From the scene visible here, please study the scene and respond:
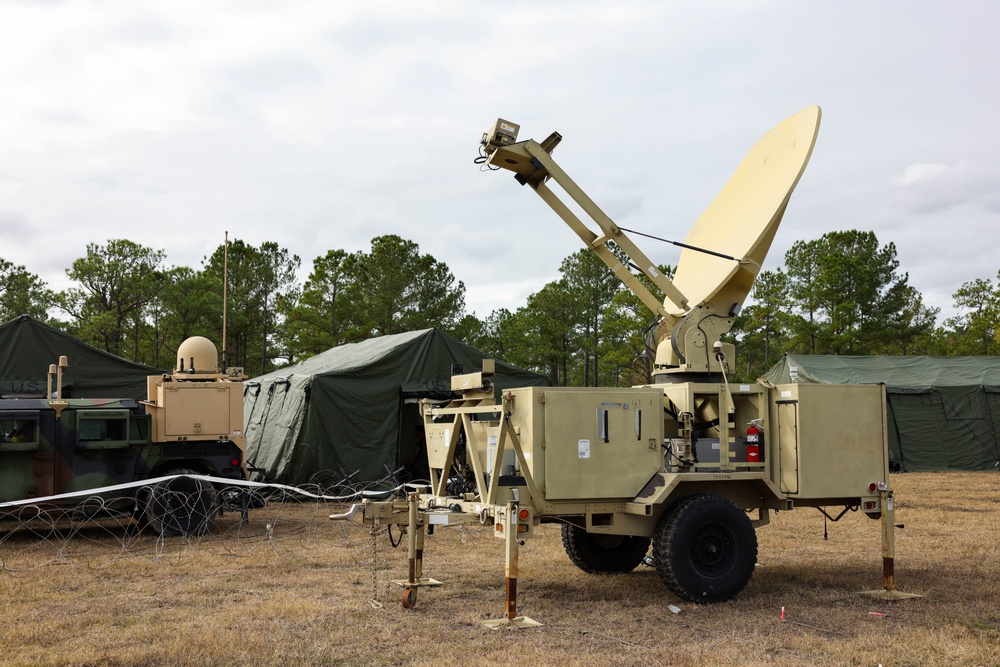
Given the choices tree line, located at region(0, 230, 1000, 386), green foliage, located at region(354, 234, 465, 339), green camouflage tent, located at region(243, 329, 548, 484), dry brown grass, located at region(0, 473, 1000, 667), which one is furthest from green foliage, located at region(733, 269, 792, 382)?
dry brown grass, located at region(0, 473, 1000, 667)

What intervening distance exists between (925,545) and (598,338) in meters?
39.4

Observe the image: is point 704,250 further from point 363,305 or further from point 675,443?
point 363,305

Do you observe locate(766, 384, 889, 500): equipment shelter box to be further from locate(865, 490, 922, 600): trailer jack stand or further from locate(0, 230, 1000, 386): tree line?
locate(0, 230, 1000, 386): tree line

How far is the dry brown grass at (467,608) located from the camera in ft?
23.1

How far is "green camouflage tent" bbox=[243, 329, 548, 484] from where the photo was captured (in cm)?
1880

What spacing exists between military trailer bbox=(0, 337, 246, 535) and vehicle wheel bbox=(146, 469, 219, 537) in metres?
0.01

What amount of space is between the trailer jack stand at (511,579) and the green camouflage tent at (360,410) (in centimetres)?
1029

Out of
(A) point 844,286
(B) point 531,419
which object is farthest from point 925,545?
(A) point 844,286

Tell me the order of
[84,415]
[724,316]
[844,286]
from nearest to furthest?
1. [724,316]
2. [84,415]
3. [844,286]

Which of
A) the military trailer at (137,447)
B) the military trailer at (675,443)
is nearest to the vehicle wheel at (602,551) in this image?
the military trailer at (675,443)

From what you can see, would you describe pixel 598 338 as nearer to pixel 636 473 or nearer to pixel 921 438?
pixel 921 438

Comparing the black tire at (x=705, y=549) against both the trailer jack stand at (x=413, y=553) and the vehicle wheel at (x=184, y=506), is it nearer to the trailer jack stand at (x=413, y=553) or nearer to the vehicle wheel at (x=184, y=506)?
the trailer jack stand at (x=413, y=553)

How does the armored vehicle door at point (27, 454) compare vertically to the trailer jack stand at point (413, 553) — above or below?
above

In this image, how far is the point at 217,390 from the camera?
14.7m
